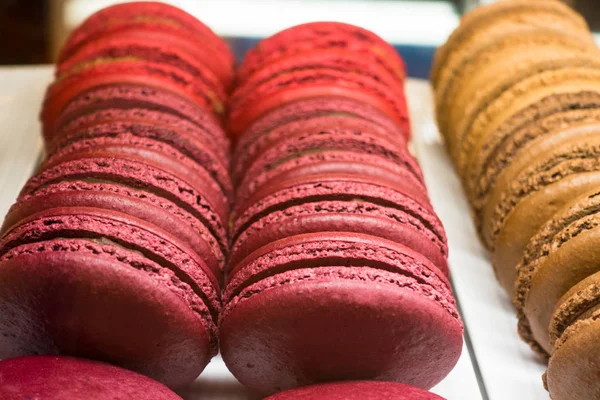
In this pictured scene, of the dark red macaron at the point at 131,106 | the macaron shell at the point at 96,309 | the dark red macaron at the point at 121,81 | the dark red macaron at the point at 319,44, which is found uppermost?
the dark red macaron at the point at 319,44

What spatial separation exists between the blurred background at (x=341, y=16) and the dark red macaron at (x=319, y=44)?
2.11 feet

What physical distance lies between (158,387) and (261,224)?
0.34m

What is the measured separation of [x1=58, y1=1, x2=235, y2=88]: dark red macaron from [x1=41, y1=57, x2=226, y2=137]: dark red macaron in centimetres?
12

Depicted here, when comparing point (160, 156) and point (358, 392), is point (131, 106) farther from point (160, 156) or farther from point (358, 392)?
point (358, 392)

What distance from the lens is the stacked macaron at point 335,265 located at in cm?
117

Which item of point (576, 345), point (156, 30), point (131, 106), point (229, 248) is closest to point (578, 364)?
point (576, 345)

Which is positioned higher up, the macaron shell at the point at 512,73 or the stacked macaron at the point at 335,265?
the macaron shell at the point at 512,73

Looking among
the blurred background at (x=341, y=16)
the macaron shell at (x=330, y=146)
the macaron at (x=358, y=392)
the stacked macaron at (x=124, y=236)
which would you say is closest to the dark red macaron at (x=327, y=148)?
the macaron shell at (x=330, y=146)

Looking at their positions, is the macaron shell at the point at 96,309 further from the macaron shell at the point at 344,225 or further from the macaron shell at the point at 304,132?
the macaron shell at the point at 304,132

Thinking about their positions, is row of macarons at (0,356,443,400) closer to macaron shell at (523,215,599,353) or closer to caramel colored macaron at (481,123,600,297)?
macaron shell at (523,215,599,353)

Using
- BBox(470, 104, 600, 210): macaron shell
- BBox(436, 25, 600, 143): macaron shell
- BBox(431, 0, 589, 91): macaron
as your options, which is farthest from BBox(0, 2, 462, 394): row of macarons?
BBox(431, 0, 589, 91): macaron

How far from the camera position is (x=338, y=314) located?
116 cm

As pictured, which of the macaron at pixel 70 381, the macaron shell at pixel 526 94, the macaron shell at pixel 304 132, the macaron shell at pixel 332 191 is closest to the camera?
the macaron at pixel 70 381

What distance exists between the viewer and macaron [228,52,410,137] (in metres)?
1.74
